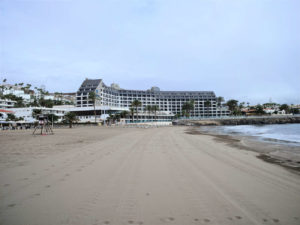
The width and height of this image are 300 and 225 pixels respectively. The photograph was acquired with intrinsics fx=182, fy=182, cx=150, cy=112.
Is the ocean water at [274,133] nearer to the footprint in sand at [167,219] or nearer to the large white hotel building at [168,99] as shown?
the footprint in sand at [167,219]

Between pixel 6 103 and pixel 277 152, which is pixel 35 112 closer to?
pixel 6 103

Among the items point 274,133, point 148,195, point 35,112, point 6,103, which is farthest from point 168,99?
point 148,195

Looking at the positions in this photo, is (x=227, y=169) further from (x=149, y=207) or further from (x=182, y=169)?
(x=149, y=207)

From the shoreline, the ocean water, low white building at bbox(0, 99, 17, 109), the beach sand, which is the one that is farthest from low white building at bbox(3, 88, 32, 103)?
the beach sand

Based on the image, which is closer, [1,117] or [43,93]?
[1,117]

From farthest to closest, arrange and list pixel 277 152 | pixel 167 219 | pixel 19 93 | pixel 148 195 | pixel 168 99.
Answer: pixel 168 99
pixel 19 93
pixel 277 152
pixel 148 195
pixel 167 219

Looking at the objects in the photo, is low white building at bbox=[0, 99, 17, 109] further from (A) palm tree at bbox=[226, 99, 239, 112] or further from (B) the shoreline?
(A) palm tree at bbox=[226, 99, 239, 112]

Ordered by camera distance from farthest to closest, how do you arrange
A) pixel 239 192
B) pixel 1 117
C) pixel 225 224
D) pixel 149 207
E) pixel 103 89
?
pixel 103 89, pixel 1 117, pixel 239 192, pixel 149 207, pixel 225 224

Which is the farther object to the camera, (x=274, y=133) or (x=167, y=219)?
(x=274, y=133)

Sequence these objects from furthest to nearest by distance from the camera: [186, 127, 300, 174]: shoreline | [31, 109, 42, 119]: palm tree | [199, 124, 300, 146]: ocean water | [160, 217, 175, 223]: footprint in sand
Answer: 1. [31, 109, 42, 119]: palm tree
2. [199, 124, 300, 146]: ocean water
3. [186, 127, 300, 174]: shoreline
4. [160, 217, 175, 223]: footprint in sand

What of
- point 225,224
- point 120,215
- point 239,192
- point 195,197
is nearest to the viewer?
point 225,224

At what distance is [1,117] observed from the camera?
57.9m

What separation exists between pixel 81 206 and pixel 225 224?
2240 mm

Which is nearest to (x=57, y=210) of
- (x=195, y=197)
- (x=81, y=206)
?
(x=81, y=206)
